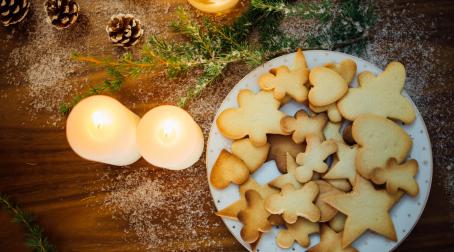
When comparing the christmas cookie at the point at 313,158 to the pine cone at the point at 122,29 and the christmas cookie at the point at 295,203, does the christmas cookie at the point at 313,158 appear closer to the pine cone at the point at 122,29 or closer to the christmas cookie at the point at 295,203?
the christmas cookie at the point at 295,203

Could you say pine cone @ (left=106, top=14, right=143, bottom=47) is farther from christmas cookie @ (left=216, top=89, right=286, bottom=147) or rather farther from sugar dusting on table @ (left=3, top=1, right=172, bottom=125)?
christmas cookie @ (left=216, top=89, right=286, bottom=147)

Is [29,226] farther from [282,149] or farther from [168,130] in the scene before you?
[282,149]

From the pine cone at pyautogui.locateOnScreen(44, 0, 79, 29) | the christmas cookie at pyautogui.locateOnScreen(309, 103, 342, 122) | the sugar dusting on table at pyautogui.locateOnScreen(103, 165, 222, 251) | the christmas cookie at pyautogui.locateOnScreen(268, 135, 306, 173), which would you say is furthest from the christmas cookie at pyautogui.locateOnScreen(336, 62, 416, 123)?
the pine cone at pyautogui.locateOnScreen(44, 0, 79, 29)

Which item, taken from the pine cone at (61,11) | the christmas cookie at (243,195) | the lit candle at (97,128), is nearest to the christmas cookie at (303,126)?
the christmas cookie at (243,195)

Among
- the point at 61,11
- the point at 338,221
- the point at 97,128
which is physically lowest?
the point at 338,221

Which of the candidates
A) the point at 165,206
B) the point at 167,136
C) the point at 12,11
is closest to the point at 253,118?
the point at 167,136

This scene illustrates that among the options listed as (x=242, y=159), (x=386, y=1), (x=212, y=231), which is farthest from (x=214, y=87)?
(x=386, y=1)

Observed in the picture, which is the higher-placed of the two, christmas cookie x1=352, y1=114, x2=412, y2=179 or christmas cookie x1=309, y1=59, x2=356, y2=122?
christmas cookie x1=309, y1=59, x2=356, y2=122
